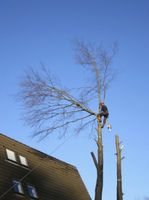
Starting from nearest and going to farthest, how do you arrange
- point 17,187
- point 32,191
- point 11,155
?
point 17,187, point 32,191, point 11,155

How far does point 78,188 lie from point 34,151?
3.26m

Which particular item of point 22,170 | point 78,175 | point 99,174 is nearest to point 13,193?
point 22,170

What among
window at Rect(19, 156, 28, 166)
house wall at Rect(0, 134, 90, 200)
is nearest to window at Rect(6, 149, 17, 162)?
house wall at Rect(0, 134, 90, 200)

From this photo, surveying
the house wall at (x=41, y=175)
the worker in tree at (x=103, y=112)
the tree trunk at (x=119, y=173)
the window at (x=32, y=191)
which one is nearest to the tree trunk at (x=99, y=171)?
the worker in tree at (x=103, y=112)

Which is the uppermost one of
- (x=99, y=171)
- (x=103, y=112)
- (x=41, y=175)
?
(x=103, y=112)

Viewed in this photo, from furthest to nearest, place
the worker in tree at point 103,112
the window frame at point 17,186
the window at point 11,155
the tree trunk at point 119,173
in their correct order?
the window at point 11,155, the window frame at point 17,186, the worker in tree at point 103,112, the tree trunk at point 119,173

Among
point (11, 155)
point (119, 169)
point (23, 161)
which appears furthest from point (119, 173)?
point (11, 155)

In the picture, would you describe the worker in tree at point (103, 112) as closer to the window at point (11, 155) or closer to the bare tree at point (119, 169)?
the bare tree at point (119, 169)

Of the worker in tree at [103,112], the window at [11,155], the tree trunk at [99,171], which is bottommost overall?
the tree trunk at [99,171]

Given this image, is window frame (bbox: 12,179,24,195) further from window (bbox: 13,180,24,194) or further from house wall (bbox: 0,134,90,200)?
house wall (bbox: 0,134,90,200)

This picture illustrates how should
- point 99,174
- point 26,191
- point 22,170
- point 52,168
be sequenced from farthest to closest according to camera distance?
point 52,168, point 22,170, point 26,191, point 99,174

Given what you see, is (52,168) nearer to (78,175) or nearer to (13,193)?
(78,175)

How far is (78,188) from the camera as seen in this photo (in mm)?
19703

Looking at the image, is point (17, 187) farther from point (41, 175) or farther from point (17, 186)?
point (41, 175)
